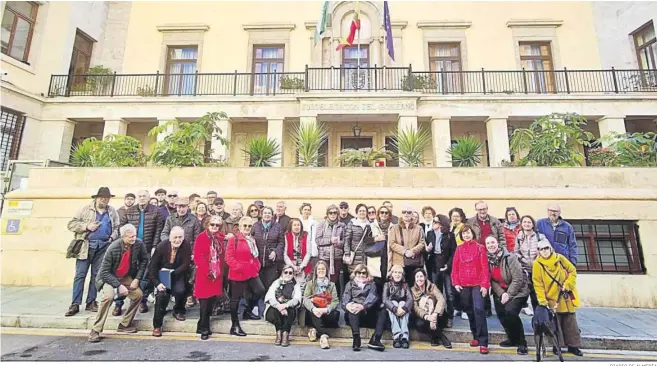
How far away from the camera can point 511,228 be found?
18.3 ft

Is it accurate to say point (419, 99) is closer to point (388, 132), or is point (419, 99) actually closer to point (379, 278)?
point (388, 132)

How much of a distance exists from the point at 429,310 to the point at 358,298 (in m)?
1.00

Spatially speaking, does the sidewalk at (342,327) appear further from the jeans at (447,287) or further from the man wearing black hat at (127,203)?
the man wearing black hat at (127,203)

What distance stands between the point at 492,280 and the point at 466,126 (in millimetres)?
12029

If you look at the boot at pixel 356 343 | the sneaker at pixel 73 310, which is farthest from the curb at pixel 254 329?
the boot at pixel 356 343

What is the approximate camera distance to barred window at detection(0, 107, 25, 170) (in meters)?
13.0

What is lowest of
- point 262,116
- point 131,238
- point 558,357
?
point 558,357

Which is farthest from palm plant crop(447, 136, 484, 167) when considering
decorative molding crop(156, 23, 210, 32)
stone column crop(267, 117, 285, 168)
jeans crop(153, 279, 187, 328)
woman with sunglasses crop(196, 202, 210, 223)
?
decorative molding crop(156, 23, 210, 32)

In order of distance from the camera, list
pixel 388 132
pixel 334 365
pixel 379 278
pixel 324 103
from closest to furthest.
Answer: pixel 334 365 < pixel 379 278 < pixel 324 103 < pixel 388 132

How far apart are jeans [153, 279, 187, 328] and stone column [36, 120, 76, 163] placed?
13.2 meters

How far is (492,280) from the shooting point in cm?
486

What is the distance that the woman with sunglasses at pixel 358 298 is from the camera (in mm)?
4664

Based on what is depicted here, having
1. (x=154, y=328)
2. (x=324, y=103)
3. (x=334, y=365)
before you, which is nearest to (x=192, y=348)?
(x=154, y=328)

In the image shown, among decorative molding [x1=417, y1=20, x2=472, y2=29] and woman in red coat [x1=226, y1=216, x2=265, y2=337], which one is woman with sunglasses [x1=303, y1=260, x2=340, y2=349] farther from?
decorative molding [x1=417, y1=20, x2=472, y2=29]
